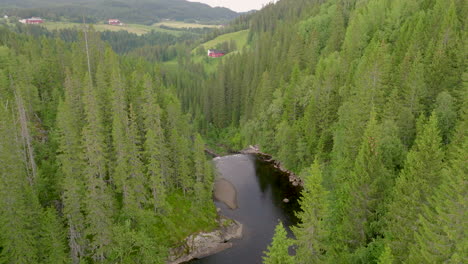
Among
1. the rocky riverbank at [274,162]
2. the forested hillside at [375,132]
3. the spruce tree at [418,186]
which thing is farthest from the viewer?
the rocky riverbank at [274,162]

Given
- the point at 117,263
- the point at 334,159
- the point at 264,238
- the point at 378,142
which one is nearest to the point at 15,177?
the point at 117,263

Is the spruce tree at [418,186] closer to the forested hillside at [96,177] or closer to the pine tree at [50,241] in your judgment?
the forested hillside at [96,177]

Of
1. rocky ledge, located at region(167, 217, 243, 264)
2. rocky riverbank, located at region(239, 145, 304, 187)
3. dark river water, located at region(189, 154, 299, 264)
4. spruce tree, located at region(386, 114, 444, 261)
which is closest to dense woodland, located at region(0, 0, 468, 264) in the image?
spruce tree, located at region(386, 114, 444, 261)

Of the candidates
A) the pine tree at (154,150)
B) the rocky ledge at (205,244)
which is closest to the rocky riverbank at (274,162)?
the rocky ledge at (205,244)

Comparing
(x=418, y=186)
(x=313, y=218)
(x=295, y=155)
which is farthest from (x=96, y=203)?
(x=295, y=155)

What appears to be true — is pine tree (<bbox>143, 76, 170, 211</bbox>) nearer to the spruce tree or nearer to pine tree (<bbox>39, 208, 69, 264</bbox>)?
pine tree (<bbox>39, 208, 69, 264</bbox>)

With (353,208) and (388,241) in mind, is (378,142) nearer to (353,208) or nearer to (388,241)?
(353,208)

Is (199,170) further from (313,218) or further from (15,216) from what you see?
(313,218)
